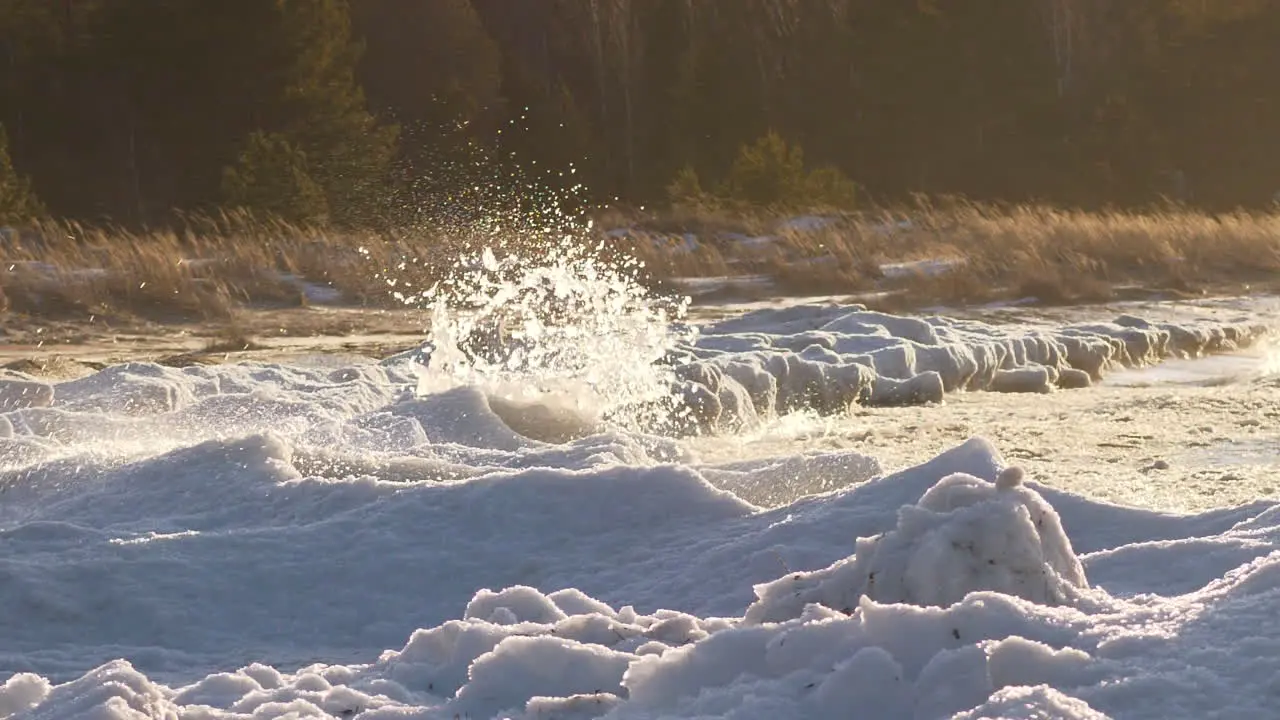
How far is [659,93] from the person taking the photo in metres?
40.7

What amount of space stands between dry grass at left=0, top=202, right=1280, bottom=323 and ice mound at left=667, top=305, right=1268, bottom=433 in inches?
A: 125

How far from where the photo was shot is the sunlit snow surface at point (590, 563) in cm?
313

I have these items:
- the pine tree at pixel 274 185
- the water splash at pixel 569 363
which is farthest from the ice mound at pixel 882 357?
the pine tree at pixel 274 185

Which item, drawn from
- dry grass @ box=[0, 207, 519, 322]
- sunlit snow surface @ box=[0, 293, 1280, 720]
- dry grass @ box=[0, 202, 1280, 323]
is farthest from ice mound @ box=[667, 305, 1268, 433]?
dry grass @ box=[0, 207, 519, 322]

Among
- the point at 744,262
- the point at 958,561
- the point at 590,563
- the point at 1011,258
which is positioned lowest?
the point at 744,262

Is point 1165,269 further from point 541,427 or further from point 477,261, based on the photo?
point 541,427

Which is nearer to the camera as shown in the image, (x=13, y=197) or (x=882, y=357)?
(x=882, y=357)

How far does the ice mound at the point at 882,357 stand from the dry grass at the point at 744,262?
318 centimetres

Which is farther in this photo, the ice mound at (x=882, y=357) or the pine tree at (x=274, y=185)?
the pine tree at (x=274, y=185)

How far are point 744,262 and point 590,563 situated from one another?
13.6 meters

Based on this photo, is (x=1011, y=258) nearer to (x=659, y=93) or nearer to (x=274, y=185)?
(x=274, y=185)

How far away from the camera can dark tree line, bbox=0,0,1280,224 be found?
101ft

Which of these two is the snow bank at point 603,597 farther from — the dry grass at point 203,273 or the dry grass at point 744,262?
the dry grass at point 744,262

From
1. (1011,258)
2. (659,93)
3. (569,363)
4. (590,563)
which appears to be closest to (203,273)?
(569,363)
